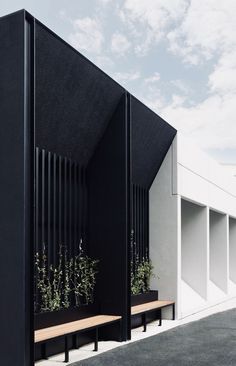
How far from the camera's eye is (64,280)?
8445 mm

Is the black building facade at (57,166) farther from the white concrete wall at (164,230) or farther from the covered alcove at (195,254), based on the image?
the covered alcove at (195,254)

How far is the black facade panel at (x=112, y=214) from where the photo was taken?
9.05m

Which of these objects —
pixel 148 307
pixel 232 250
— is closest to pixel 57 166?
pixel 148 307

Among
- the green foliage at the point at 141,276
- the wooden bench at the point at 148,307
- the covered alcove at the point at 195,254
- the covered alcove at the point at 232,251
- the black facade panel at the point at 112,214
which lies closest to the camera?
the black facade panel at the point at 112,214

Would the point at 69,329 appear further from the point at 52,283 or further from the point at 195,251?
the point at 195,251

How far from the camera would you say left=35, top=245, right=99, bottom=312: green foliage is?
7.86 meters

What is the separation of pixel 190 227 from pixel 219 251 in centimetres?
335

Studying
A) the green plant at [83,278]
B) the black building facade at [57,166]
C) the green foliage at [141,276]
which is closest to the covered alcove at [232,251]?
the green foliage at [141,276]

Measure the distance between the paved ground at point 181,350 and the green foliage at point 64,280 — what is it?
3.38 feet

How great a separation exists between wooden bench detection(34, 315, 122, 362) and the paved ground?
404mm

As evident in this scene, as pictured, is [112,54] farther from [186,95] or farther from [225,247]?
[225,247]

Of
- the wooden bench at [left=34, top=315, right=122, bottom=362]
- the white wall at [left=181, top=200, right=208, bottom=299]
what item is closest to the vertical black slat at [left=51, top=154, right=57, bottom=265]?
the wooden bench at [left=34, top=315, right=122, bottom=362]

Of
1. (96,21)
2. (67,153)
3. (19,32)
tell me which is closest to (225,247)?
(67,153)

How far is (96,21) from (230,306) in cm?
1880
